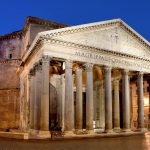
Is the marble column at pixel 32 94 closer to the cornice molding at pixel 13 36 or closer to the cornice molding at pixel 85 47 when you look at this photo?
the cornice molding at pixel 85 47

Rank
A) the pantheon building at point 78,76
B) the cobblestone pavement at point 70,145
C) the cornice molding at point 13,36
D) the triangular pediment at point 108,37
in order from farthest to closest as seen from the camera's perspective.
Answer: the cornice molding at point 13,36 → the triangular pediment at point 108,37 → the pantheon building at point 78,76 → the cobblestone pavement at point 70,145

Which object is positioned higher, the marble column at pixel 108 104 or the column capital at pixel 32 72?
the column capital at pixel 32 72

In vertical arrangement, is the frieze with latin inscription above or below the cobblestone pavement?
above

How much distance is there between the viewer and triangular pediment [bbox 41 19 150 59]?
19.9 m

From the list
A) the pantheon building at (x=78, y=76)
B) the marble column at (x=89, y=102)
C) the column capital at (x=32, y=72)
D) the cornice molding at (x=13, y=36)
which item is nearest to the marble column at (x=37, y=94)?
the pantheon building at (x=78, y=76)

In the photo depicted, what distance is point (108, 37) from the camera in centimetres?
2225

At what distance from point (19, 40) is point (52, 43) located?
572 inches

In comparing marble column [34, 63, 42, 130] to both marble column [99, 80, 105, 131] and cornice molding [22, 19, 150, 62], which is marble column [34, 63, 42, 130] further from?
marble column [99, 80, 105, 131]

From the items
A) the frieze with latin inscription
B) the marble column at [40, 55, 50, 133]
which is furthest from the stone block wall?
the frieze with latin inscription

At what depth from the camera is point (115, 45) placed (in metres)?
22.5

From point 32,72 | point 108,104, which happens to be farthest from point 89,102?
point 32,72

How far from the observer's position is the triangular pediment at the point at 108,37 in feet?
65.3

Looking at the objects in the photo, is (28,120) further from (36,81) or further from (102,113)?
(102,113)

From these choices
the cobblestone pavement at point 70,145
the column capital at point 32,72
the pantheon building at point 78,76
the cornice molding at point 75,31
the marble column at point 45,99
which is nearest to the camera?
the cobblestone pavement at point 70,145
